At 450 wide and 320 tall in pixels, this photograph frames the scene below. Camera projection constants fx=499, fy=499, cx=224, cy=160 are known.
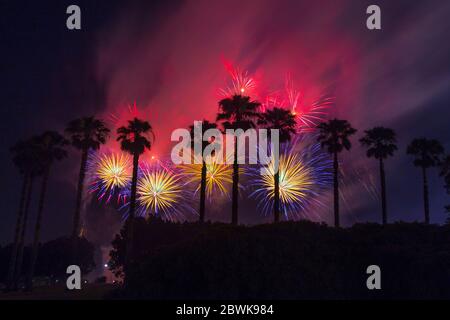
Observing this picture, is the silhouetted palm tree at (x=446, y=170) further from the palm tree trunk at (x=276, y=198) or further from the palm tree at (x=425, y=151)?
the palm tree trunk at (x=276, y=198)

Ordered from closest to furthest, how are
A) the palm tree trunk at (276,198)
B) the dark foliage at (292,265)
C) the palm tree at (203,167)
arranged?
the dark foliage at (292,265), the palm tree trunk at (276,198), the palm tree at (203,167)

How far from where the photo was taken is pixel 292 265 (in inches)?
1362

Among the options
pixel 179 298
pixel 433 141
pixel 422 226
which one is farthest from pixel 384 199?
pixel 179 298

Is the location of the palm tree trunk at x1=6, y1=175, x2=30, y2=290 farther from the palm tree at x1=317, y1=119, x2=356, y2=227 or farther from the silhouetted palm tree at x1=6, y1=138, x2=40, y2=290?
the palm tree at x1=317, y1=119, x2=356, y2=227

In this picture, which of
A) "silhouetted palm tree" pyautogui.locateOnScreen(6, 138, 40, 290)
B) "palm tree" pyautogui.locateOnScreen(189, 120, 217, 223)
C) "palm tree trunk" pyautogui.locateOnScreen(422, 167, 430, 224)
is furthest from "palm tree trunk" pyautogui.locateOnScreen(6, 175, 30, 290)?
"palm tree trunk" pyautogui.locateOnScreen(422, 167, 430, 224)

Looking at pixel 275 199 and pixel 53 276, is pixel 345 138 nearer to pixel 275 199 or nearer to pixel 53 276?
pixel 275 199

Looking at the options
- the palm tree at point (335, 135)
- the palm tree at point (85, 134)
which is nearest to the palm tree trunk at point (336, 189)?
the palm tree at point (335, 135)

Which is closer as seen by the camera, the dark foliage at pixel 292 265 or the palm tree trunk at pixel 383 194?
the dark foliage at pixel 292 265

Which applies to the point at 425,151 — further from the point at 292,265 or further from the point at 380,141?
the point at 292,265

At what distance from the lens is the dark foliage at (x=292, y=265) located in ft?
109

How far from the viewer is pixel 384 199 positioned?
58250mm

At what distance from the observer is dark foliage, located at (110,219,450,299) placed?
3334 cm

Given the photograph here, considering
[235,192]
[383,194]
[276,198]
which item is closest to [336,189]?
[383,194]
